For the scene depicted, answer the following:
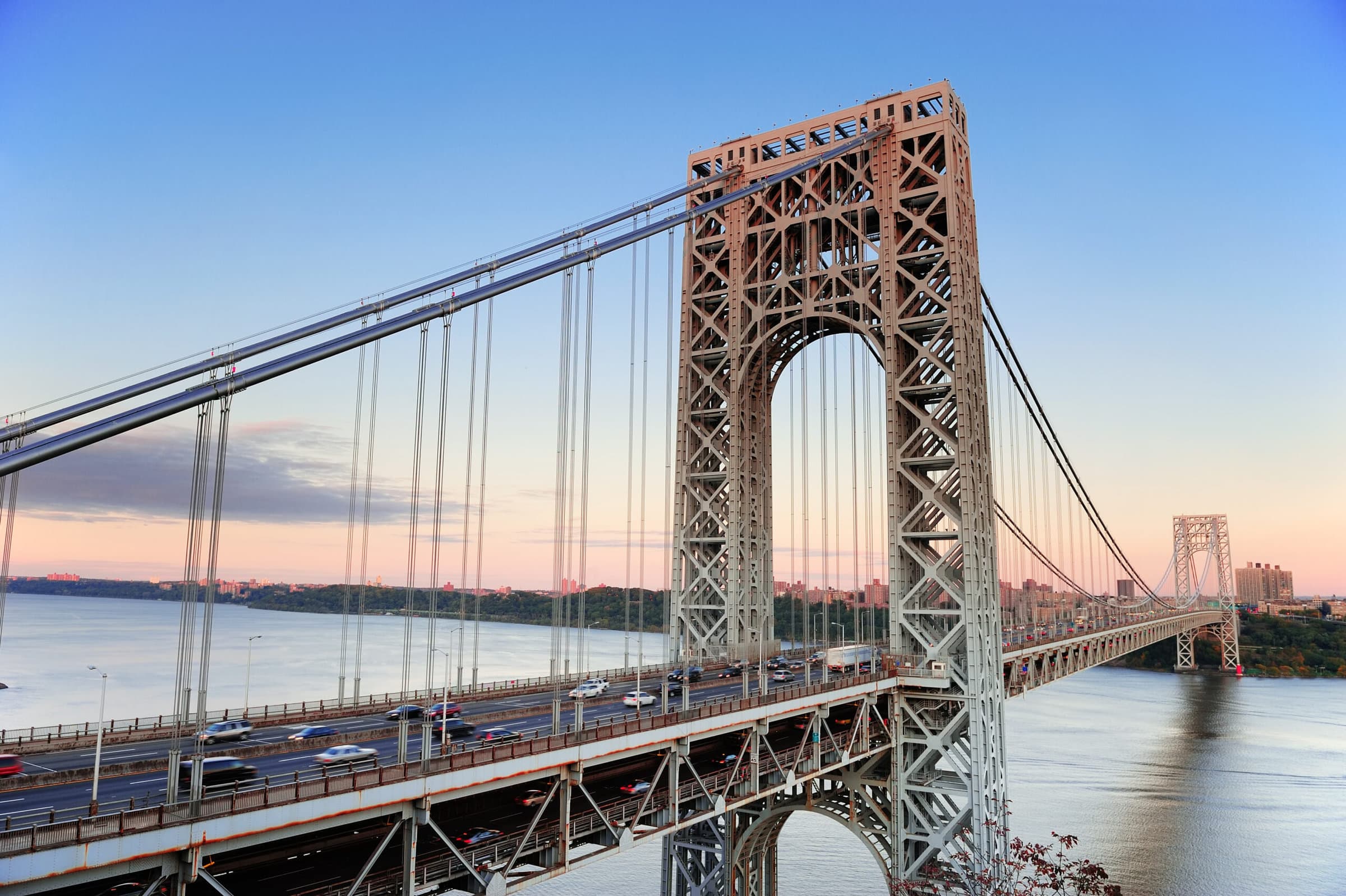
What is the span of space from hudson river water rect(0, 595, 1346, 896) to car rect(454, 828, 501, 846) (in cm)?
3259

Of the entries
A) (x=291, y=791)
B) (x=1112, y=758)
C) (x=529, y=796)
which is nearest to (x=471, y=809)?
(x=529, y=796)

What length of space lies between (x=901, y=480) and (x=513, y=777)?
86.6 ft

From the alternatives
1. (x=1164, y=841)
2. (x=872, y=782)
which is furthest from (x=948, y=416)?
(x=1164, y=841)

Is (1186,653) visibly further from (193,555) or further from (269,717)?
(193,555)

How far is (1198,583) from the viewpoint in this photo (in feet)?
634

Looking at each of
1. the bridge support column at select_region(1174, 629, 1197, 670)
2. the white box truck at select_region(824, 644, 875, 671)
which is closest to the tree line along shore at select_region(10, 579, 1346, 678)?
the bridge support column at select_region(1174, 629, 1197, 670)

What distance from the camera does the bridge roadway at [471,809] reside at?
1531 cm

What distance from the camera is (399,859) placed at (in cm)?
2206

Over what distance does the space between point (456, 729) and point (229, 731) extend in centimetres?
673

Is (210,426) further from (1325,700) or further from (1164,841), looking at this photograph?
(1325,700)

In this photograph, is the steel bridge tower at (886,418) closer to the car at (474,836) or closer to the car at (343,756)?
the car at (474,836)

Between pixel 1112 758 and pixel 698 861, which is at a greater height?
pixel 698 861

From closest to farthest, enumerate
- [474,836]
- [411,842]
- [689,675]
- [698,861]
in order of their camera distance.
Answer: [411,842] → [474,836] → [689,675] → [698,861]

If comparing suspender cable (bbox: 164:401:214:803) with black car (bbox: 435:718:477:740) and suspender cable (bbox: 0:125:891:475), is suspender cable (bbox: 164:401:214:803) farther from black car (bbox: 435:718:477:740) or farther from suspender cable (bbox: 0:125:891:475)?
black car (bbox: 435:718:477:740)
